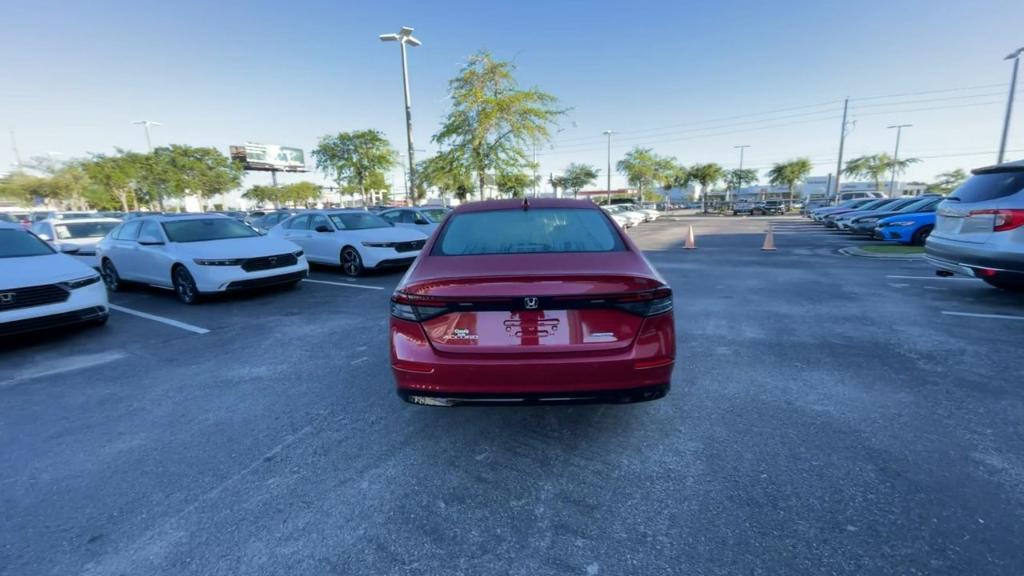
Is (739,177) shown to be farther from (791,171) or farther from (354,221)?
(354,221)

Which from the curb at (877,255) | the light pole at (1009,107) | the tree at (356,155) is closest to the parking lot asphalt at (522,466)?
the curb at (877,255)

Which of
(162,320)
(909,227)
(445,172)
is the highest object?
(445,172)

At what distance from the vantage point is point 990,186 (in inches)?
221

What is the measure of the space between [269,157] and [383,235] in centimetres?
6891

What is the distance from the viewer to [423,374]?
2482mm

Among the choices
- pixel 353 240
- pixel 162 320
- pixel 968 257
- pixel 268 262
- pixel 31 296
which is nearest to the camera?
pixel 31 296

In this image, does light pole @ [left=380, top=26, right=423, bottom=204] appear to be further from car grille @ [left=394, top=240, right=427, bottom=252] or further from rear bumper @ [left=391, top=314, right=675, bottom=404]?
rear bumper @ [left=391, top=314, right=675, bottom=404]

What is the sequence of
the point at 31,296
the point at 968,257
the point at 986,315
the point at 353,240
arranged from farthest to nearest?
the point at 353,240, the point at 968,257, the point at 986,315, the point at 31,296

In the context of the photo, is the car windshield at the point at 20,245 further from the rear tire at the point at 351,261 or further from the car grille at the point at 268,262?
the rear tire at the point at 351,261

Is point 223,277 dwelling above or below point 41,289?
below

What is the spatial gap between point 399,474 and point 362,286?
6.59m

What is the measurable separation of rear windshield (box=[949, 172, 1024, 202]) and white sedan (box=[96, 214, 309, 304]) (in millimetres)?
10146

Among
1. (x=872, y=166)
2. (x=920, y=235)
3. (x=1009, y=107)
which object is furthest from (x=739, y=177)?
(x=920, y=235)

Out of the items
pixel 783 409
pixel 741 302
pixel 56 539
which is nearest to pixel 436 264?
pixel 56 539
